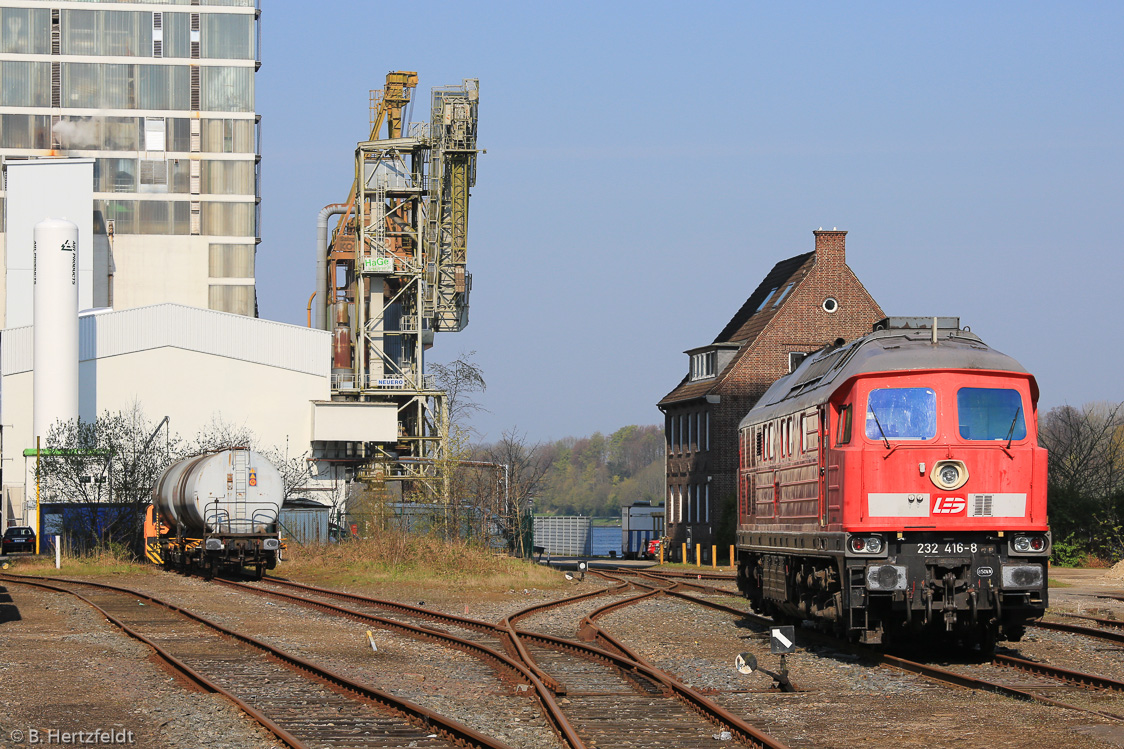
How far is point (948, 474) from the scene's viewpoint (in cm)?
1586

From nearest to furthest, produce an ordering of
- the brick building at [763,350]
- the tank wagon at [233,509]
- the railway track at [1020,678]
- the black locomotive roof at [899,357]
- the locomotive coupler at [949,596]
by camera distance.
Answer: the railway track at [1020,678] < the locomotive coupler at [949,596] < the black locomotive roof at [899,357] < the tank wagon at [233,509] < the brick building at [763,350]

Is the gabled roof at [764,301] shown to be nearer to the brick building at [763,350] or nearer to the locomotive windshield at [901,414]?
the brick building at [763,350]

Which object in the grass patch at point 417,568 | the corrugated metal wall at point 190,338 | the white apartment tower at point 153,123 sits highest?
the white apartment tower at point 153,123

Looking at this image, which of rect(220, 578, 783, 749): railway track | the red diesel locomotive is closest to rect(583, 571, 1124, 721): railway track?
the red diesel locomotive

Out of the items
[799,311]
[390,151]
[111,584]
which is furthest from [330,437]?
[111,584]

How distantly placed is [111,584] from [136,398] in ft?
94.5

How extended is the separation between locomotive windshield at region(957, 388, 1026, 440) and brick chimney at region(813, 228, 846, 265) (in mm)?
44682

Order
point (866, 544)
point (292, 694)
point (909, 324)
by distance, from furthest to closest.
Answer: point (909, 324), point (866, 544), point (292, 694)

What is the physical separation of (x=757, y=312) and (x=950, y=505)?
49238mm

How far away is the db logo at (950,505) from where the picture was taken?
1575cm

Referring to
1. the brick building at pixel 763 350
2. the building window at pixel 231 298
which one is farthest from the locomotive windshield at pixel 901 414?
the building window at pixel 231 298

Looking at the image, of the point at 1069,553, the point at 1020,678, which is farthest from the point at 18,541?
the point at 1020,678

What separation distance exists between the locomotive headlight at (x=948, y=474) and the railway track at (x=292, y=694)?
697cm

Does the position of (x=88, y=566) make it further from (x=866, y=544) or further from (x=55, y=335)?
(x=866, y=544)
